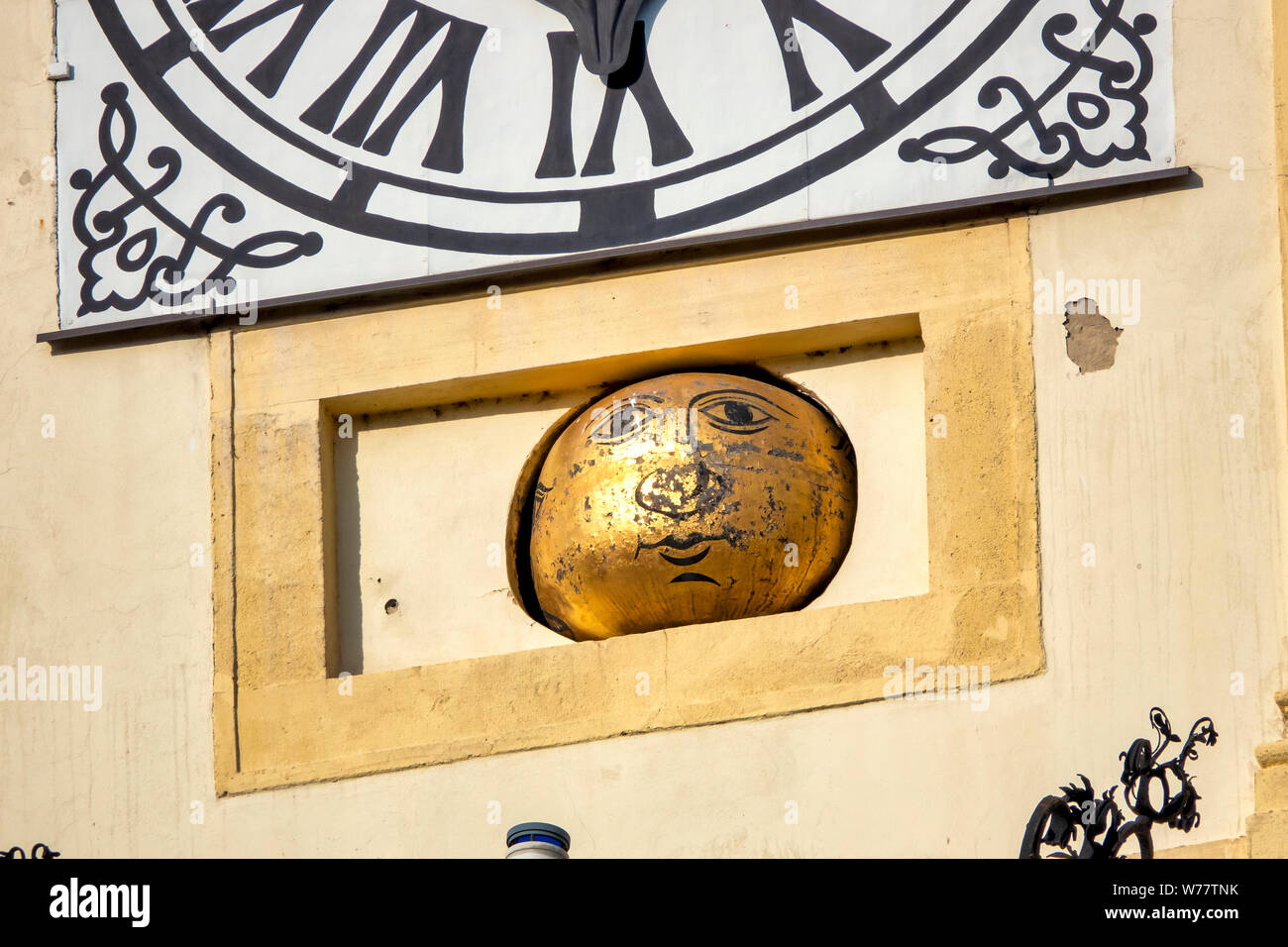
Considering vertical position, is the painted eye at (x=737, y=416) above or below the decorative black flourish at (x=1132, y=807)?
above

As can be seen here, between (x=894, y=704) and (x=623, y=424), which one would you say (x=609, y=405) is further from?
(x=894, y=704)

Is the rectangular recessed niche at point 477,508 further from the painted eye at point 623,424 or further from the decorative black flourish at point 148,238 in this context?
the decorative black flourish at point 148,238

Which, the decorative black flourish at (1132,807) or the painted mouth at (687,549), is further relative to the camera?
the painted mouth at (687,549)

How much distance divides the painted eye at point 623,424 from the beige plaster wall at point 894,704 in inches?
37.2

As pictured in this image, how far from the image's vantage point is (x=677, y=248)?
27.7ft

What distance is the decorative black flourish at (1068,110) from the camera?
8156mm

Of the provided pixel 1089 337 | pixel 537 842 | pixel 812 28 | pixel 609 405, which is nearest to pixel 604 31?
pixel 812 28

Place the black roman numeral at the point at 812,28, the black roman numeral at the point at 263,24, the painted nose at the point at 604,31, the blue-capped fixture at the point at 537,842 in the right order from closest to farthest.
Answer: the blue-capped fixture at the point at 537,842
the black roman numeral at the point at 812,28
the painted nose at the point at 604,31
the black roman numeral at the point at 263,24

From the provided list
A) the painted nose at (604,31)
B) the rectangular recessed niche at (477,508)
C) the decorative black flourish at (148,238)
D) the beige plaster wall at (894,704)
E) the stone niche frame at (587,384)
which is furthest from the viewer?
the decorative black flourish at (148,238)

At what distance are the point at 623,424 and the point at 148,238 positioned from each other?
1.77m

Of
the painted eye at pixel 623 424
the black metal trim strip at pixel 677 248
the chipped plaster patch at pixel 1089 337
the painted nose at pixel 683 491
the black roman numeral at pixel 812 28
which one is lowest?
the painted nose at pixel 683 491

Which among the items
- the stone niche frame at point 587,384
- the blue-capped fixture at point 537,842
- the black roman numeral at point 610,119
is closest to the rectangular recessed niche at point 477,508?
the stone niche frame at point 587,384
